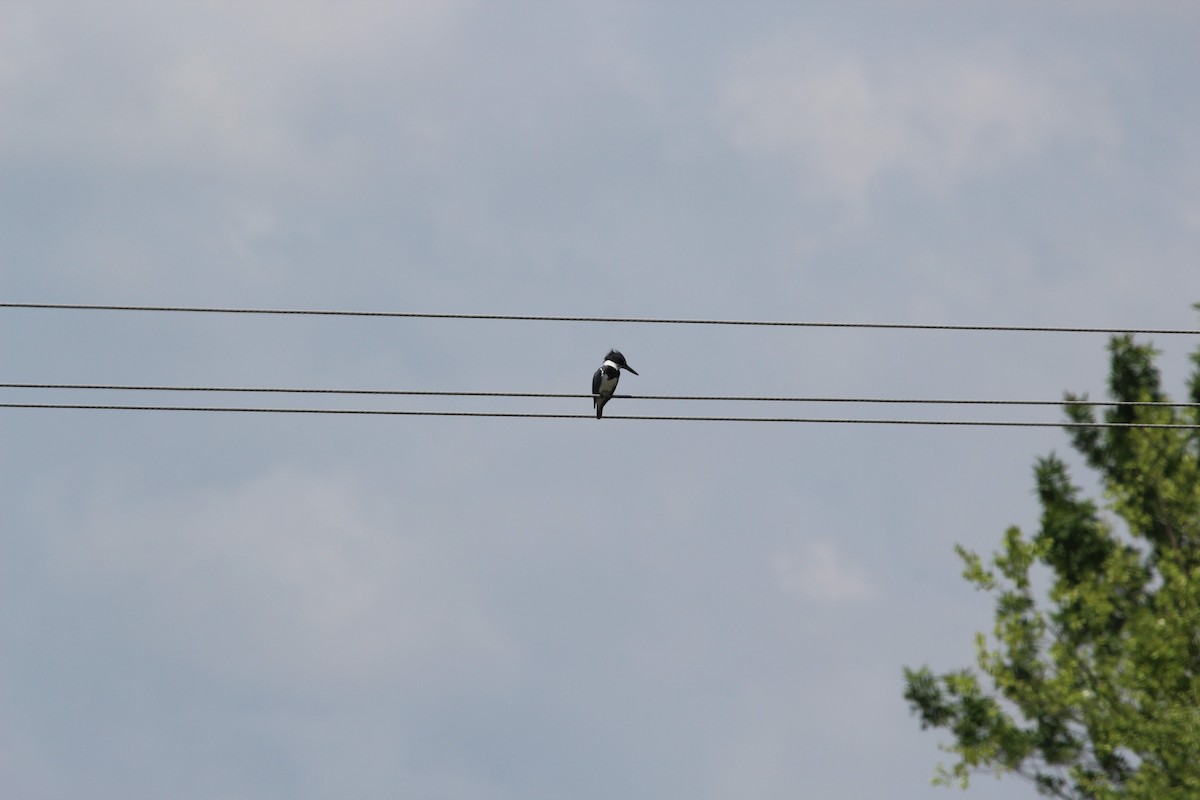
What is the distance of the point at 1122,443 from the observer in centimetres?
3550

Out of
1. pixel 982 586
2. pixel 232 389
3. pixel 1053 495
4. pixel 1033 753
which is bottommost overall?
pixel 232 389

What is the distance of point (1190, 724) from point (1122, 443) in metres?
8.72

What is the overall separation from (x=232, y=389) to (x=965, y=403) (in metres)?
6.09

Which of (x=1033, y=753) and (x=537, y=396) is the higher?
(x=1033, y=753)

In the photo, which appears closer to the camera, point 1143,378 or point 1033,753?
point 1033,753

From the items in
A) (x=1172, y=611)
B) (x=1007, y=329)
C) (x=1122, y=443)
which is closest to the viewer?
(x=1007, y=329)

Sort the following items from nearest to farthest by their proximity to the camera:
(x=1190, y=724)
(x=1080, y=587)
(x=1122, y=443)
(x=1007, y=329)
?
(x=1007, y=329), (x=1190, y=724), (x=1080, y=587), (x=1122, y=443)

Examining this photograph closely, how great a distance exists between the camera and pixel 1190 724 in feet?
91.8

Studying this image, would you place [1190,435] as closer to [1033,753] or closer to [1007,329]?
[1033,753]

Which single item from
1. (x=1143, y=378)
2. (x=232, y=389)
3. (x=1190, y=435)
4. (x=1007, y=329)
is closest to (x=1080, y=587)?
(x=1190, y=435)

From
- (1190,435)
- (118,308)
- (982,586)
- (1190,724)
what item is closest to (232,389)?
(118,308)

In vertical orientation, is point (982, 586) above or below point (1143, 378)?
below

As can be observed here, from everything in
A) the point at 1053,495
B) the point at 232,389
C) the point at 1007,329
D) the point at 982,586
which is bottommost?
the point at 232,389

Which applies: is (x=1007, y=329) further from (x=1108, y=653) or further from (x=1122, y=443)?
(x=1122, y=443)
